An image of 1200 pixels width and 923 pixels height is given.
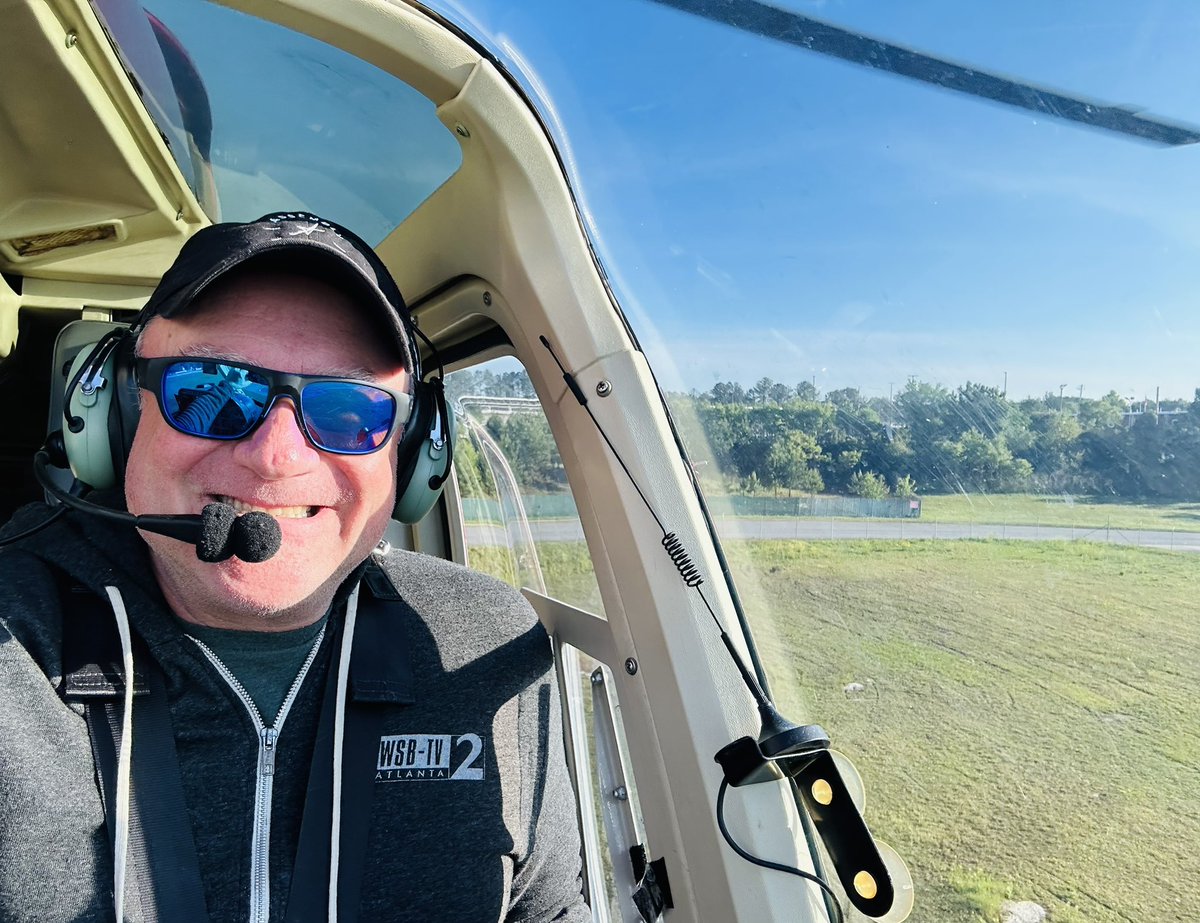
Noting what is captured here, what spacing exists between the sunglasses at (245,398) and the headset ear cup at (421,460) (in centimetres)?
25

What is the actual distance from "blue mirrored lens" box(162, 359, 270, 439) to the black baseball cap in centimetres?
12

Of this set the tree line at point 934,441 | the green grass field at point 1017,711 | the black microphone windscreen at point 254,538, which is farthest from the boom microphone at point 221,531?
the green grass field at point 1017,711

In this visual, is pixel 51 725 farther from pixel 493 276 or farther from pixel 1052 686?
pixel 1052 686

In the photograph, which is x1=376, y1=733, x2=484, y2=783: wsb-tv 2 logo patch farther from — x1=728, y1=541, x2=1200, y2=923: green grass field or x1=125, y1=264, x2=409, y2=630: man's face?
x1=728, y1=541, x2=1200, y2=923: green grass field

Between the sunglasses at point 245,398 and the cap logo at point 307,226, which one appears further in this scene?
the cap logo at point 307,226

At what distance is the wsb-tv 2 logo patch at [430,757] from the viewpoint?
1407 millimetres

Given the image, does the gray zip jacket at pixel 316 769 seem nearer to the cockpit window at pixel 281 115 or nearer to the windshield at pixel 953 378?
the windshield at pixel 953 378

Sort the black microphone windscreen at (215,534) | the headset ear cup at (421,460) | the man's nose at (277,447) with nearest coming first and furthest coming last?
the black microphone windscreen at (215,534) < the man's nose at (277,447) < the headset ear cup at (421,460)

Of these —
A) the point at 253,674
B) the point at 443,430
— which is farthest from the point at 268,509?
the point at 443,430

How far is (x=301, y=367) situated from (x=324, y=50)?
0.69 metres

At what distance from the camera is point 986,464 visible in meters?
1.07

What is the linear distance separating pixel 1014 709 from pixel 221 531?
1153mm

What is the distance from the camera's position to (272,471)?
4.00 feet

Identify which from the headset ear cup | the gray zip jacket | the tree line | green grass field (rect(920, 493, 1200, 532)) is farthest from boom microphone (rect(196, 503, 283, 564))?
green grass field (rect(920, 493, 1200, 532))
